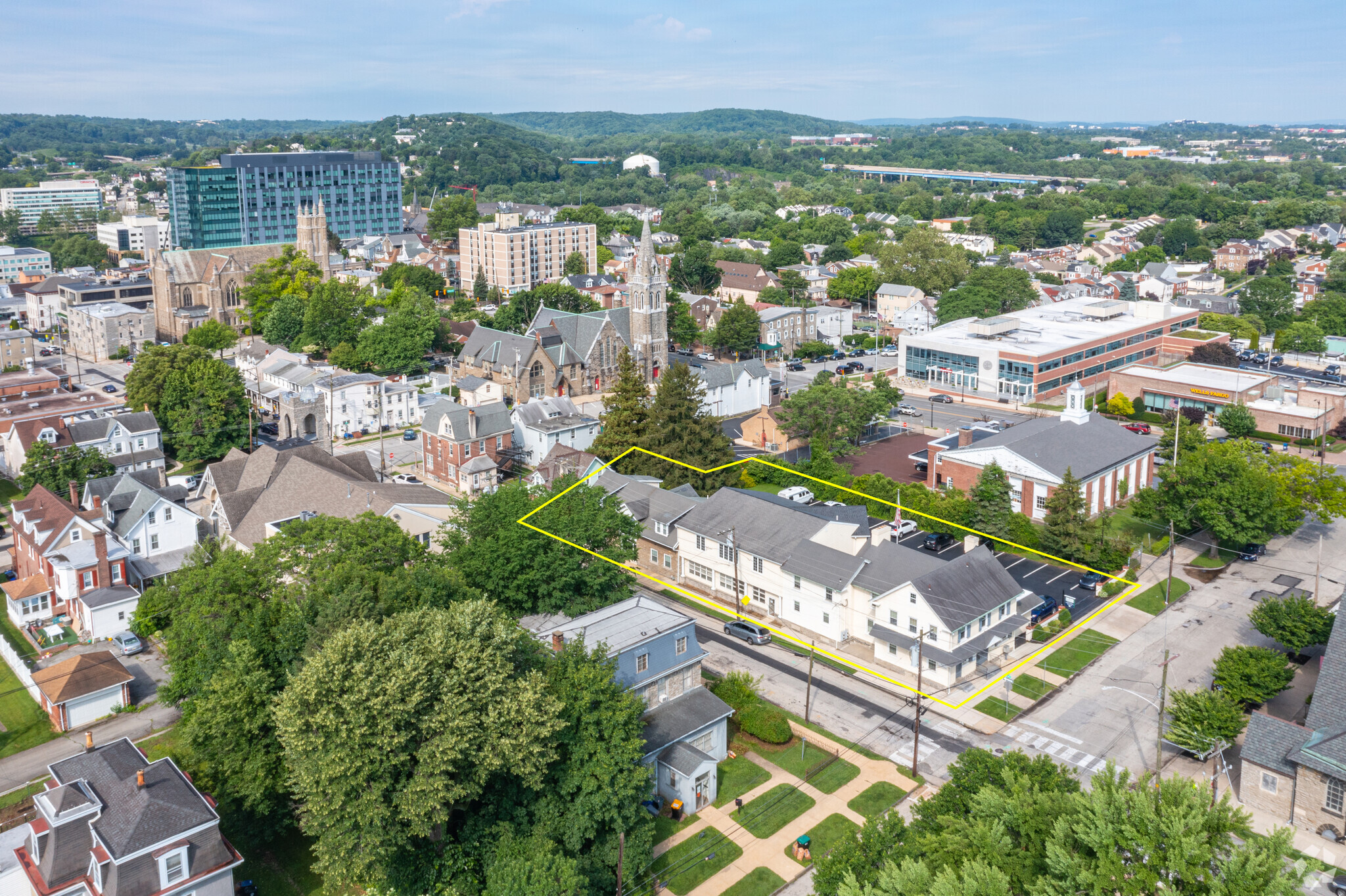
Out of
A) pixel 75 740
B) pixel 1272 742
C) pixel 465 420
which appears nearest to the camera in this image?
pixel 1272 742

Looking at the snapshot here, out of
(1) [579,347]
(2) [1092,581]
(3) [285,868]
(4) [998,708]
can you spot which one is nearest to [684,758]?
(3) [285,868]

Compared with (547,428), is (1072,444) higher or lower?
higher

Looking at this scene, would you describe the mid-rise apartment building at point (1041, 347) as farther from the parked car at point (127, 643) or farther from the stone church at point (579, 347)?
the parked car at point (127, 643)

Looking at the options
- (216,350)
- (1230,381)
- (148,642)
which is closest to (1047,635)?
(148,642)

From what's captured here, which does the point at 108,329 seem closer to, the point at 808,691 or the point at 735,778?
the point at 808,691

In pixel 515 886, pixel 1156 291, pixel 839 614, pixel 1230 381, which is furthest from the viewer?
pixel 1156 291

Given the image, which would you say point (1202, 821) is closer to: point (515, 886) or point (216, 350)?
point (515, 886)

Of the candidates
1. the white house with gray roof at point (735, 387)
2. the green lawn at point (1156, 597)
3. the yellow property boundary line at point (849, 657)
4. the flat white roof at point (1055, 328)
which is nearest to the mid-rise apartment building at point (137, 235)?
the white house with gray roof at point (735, 387)
